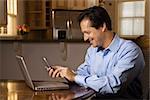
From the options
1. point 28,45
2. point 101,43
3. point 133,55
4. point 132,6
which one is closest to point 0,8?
point 101,43

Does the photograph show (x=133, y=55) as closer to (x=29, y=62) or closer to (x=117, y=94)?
(x=117, y=94)

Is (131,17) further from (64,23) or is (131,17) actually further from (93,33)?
(93,33)

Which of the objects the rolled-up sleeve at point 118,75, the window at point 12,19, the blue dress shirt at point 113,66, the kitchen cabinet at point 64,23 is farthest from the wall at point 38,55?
the window at point 12,19

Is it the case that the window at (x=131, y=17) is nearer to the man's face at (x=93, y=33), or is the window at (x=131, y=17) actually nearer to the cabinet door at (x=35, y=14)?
the cabinet door at (x=35, y=14)

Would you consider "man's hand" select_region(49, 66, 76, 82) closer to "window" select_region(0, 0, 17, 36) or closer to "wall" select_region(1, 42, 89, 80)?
"wall" select_region(1, 42, 89, 80)

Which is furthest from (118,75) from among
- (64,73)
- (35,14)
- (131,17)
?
(35,14)

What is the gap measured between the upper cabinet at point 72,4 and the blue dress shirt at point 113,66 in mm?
4548

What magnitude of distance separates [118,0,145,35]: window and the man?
384 cm

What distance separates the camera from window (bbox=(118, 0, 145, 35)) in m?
5.54

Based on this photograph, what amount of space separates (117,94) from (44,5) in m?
5.01

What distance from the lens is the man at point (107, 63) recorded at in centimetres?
153

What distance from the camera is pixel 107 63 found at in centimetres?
173

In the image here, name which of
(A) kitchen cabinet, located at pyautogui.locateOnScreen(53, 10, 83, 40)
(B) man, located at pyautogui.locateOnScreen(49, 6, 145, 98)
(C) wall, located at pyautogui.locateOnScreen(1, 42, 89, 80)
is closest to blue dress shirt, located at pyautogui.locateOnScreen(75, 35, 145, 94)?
(B) man, located at pyautogui.locateOnScreen(49, 6, 145, 98)

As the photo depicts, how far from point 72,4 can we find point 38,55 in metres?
2.98
